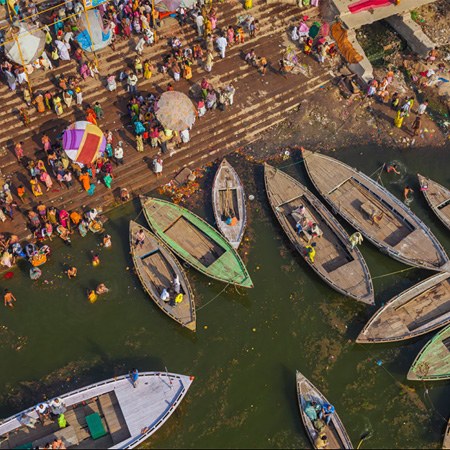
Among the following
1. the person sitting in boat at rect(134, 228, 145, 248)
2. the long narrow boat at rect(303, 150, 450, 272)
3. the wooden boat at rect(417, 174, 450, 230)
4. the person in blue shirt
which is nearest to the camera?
the person in blue shirt

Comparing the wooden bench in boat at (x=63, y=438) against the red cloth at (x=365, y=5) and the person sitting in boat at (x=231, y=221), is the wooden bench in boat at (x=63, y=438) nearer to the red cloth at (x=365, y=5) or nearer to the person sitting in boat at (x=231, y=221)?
the person sitting in boat at (x=231, y=221)

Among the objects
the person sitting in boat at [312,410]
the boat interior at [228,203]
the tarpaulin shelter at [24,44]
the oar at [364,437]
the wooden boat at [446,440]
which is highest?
the tarpaulin shelter at [24,44]

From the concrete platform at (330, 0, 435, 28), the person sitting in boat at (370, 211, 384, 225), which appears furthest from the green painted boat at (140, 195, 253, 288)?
the concrete platform at (330, 0, 435, 28)

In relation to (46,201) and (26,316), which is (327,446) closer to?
(26,316)

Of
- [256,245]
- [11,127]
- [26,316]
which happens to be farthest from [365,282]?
[11,127]

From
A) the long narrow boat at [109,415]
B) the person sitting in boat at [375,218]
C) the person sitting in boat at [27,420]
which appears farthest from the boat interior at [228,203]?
the person sitting in boat at [27,420]

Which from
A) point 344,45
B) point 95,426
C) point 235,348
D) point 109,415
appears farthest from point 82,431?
point 344,45

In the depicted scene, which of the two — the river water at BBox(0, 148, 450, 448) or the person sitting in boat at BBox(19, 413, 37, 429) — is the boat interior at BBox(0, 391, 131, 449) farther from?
the river water at BBox(0, 148, 450, 448)
